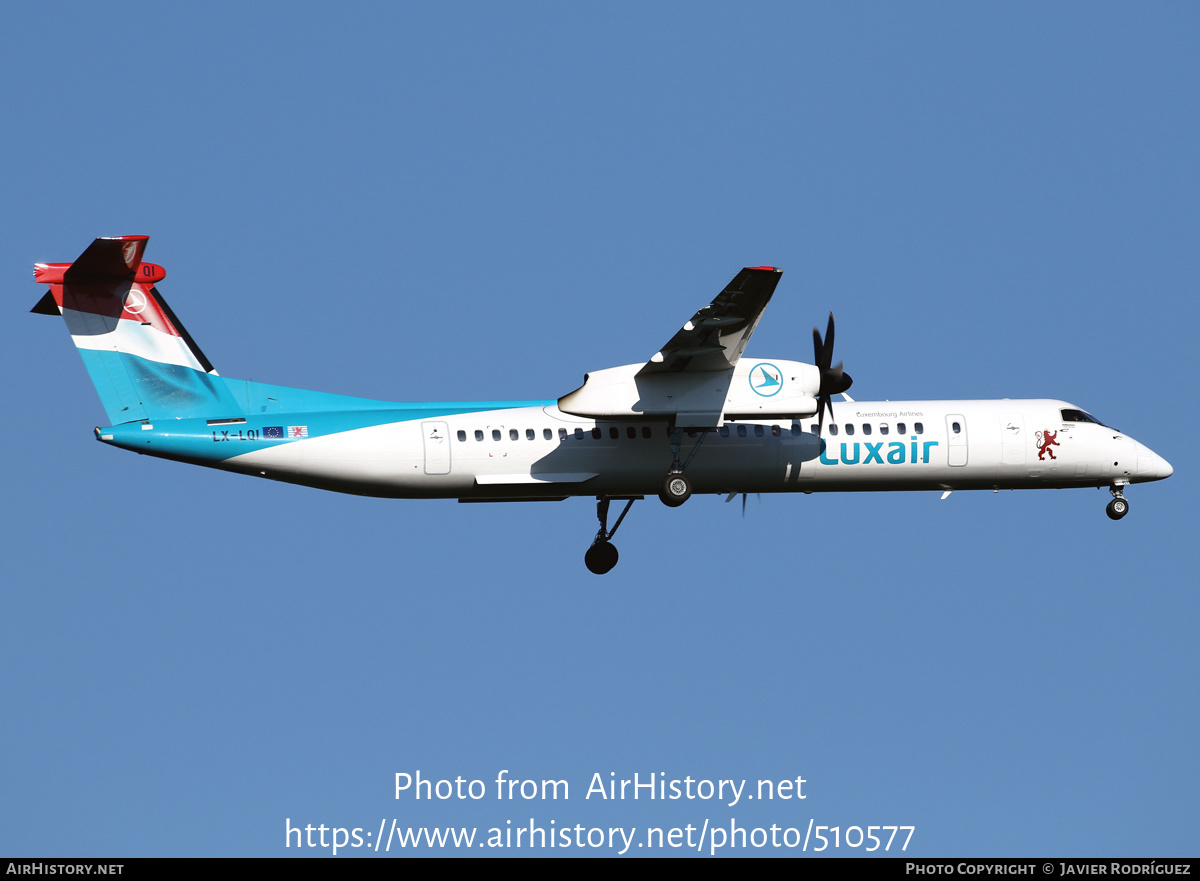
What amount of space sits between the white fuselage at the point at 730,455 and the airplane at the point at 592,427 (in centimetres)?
3

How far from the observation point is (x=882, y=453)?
91.7 ft

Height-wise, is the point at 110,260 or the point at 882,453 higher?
the point at 110,260

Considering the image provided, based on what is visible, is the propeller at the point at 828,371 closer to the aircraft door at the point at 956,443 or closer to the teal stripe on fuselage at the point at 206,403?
the aircraft door at the point at 956,443

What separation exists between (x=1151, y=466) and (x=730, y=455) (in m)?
8.82

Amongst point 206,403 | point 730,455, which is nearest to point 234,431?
point 206,403

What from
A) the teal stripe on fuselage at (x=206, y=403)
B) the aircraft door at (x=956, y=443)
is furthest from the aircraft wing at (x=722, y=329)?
the aircraft door at (x=956, y=443)

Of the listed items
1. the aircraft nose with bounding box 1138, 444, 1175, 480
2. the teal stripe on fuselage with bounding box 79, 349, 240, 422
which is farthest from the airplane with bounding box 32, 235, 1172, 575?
the aircraft nose with bounding box 1138, 444, 1175, 480

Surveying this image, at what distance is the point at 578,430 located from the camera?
2670 cm

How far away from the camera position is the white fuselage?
25.9 meters

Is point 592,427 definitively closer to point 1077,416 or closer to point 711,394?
point 711,394

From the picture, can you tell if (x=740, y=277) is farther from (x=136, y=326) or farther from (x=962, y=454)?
(x=136, y=326)

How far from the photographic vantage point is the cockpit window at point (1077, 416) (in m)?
29.2

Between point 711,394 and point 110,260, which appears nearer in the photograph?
point 110,260
